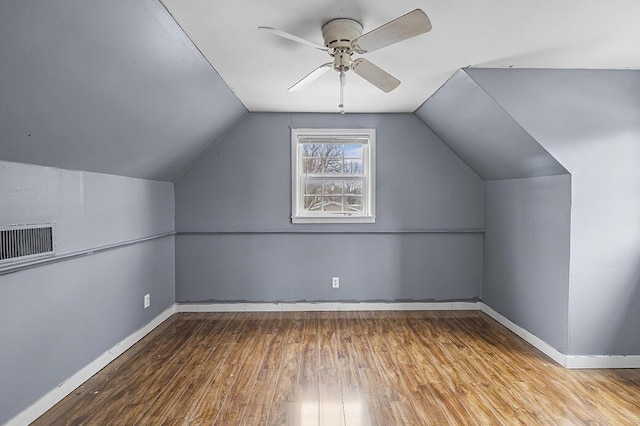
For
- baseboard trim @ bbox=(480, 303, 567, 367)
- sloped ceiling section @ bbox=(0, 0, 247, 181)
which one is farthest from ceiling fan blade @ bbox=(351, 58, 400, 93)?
baseboard trim @ bbox=(480, 303, 567, 367)

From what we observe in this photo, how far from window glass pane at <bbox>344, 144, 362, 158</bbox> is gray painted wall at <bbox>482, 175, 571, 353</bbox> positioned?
1.45 meters

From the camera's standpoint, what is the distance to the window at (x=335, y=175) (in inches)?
157

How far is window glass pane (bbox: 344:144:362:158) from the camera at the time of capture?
4070mm

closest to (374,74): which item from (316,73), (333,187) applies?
(316,73)

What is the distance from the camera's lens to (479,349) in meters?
3.03

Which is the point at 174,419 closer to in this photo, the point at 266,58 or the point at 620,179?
the point at 266,58

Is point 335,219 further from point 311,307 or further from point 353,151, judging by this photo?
point 311,307

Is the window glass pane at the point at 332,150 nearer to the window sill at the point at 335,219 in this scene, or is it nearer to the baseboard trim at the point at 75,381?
the window sill at the point at 335,219

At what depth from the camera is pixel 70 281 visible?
7.62 ft

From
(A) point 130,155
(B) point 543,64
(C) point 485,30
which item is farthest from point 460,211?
(A) point 130,155

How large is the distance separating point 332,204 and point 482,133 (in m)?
1.70

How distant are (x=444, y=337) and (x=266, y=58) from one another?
2757 mm

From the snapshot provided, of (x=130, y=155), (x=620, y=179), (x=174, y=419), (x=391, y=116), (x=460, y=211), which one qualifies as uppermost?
(x=391, y=116)

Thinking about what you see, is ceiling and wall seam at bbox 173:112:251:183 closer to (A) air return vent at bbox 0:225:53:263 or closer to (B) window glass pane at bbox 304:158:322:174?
(B) window glass pane at bbox 304:158:322:174
